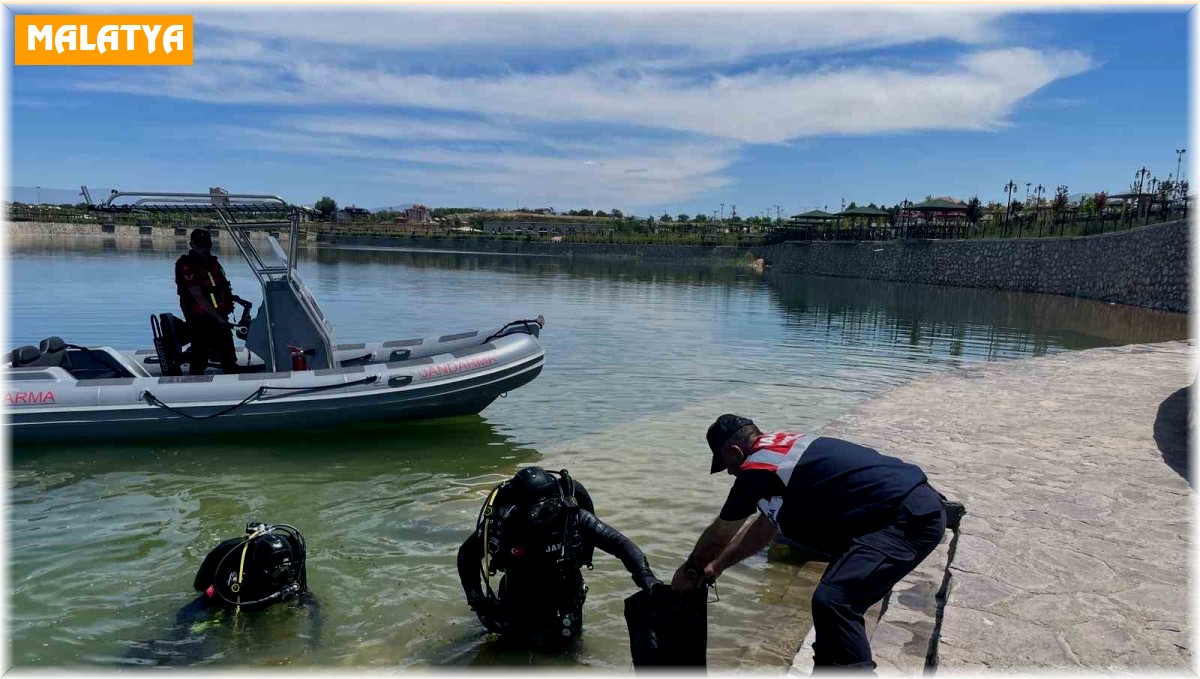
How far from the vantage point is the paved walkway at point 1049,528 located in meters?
3.54

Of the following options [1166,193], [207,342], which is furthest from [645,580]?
[1166,193]

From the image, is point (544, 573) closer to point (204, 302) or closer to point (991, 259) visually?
point (204, 302)

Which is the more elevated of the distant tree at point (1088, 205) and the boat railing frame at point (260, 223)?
the distant tree at point (1088, 205)

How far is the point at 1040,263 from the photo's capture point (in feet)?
113

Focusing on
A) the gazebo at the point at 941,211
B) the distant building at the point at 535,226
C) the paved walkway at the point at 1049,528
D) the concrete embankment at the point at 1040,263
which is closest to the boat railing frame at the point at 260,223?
the paved walkway at the point at 1049,528

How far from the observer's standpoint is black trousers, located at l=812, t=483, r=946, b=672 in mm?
3016

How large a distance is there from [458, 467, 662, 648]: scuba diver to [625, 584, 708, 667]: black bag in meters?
0.16

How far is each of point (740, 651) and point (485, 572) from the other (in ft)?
4.88

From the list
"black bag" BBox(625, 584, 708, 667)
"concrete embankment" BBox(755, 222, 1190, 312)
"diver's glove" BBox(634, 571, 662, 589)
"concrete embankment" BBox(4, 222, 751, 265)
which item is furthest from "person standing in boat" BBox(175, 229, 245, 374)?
"concrete embankment" BBox(4, 222, 751, 265)

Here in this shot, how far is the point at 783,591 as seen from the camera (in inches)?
201

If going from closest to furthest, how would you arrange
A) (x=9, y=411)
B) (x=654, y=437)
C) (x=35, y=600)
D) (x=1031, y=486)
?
(x=35, y=600) → (x=1031, y=486) → (x=9, y=411) → (x=654, y=437)

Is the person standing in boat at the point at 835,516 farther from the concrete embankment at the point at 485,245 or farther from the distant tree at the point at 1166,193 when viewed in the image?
the concrete embankment at the point at 485,245

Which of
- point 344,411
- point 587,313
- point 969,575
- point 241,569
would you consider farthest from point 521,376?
point 587,313

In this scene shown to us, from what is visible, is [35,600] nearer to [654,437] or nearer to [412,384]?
[412,384]
